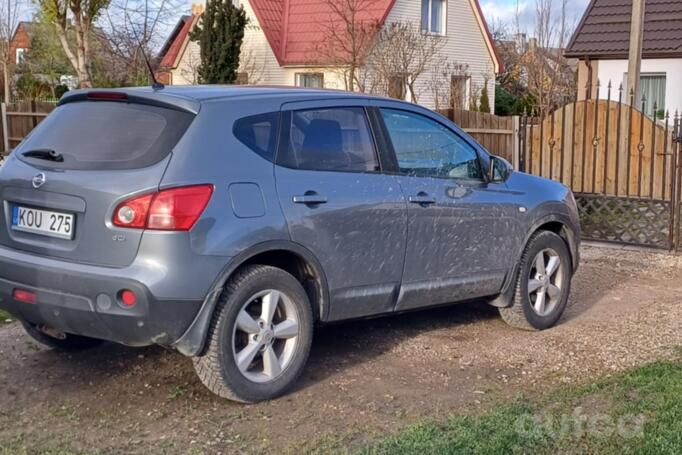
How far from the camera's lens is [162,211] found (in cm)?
479

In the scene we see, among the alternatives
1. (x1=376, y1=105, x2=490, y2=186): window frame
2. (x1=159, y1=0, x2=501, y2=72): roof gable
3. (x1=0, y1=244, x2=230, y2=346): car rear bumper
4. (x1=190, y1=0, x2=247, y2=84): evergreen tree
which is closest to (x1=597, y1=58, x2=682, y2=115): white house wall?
(x1=159, y1=0, x2=501, y2=72): roof gable

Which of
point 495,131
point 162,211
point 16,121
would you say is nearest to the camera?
point 162,211

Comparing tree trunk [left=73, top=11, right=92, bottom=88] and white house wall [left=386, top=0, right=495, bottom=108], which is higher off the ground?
white house wall [left=386, top=0, right=495, bottom=108]

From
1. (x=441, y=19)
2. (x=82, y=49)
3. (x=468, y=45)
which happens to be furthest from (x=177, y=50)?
(x=82, y=49)

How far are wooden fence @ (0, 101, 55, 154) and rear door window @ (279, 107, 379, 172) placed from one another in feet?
52.0

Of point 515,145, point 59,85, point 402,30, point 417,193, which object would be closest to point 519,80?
point 402,30

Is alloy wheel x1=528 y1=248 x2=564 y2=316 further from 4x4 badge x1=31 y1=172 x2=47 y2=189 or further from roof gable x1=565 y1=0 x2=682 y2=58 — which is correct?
roof gable x1=565 y1=0 x2=682 y2=58

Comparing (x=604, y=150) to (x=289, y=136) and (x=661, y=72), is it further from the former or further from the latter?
(x=661, y=72)

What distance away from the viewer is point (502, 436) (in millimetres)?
4609

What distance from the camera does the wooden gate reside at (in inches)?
427

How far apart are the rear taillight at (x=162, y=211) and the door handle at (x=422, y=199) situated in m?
1.71

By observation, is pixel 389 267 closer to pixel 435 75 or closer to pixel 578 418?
pixel 578 418

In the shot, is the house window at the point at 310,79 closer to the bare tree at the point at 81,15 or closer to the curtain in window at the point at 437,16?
the curtain in window at the point at 437,16

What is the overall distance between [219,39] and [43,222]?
24219mm
